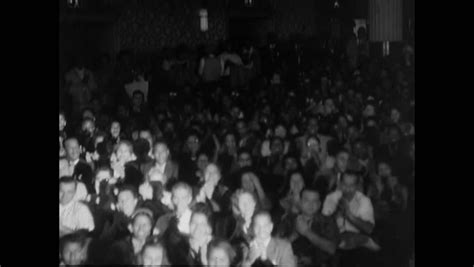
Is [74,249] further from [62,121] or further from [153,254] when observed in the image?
[62,121]

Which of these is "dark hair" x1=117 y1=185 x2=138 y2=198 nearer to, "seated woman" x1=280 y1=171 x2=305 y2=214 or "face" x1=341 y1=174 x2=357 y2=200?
"seated woman" x1=280 y1=171 x2=305 y2=214

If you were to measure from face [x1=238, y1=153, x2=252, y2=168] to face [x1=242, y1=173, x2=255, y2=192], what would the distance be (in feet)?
0.27

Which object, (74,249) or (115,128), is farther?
(115,128)

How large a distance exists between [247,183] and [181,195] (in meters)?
0.46

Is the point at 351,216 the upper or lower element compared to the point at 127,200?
lower

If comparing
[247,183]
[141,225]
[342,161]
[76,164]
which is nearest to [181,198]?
[141,225]

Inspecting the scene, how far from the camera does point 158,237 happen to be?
6.06 m

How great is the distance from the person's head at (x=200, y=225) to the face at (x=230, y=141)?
62cm

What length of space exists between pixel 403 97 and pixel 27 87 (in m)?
2.42

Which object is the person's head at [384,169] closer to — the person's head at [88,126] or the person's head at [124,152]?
the person's head at [124,152]

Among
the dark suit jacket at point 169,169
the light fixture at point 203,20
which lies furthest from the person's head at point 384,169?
the light fixture at point 203,20

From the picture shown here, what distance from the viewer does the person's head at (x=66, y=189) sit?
19.1ft

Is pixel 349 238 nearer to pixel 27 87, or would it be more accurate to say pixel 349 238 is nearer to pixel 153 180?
pixel 153 180

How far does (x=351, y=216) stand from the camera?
6.39m
